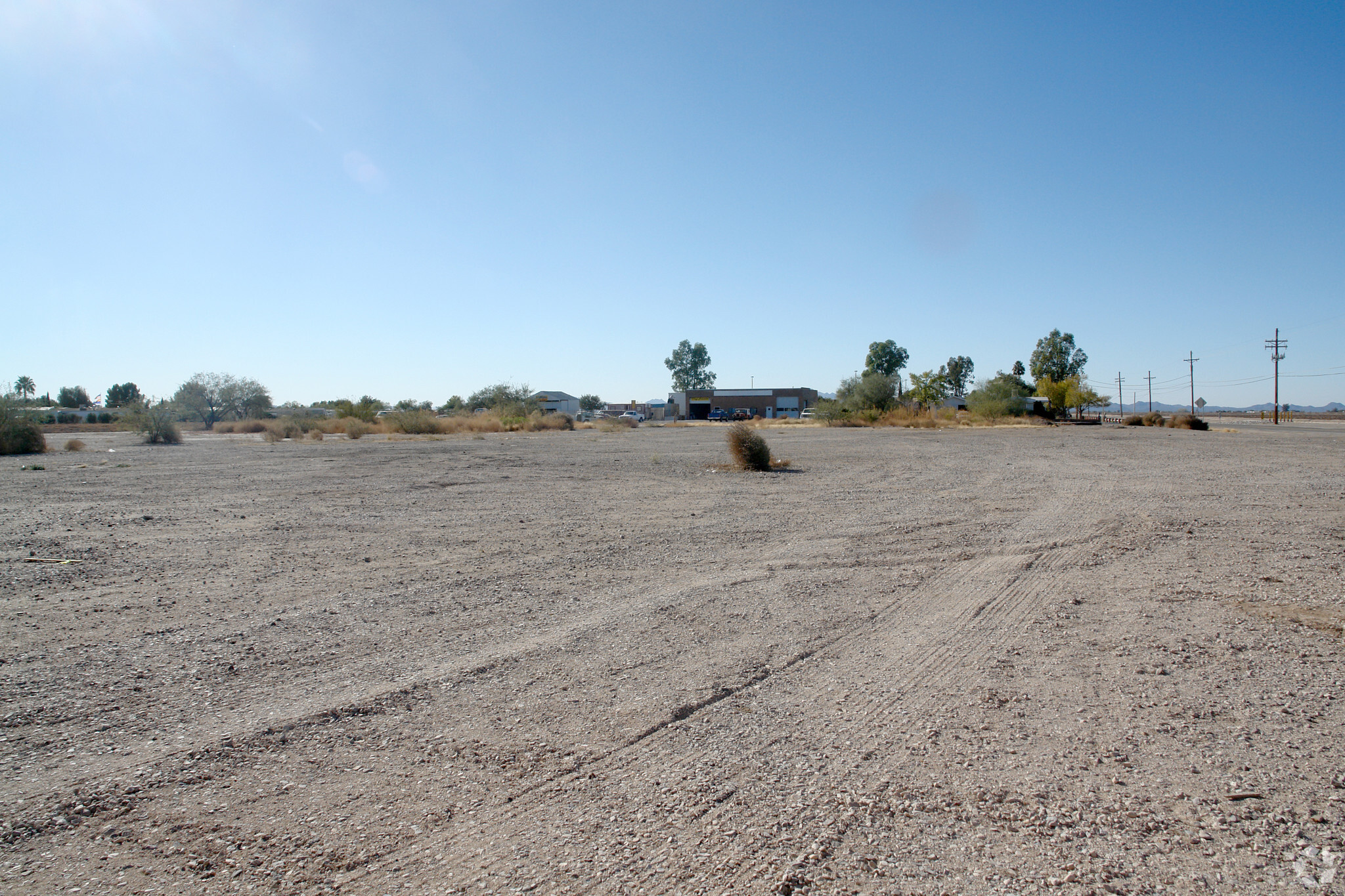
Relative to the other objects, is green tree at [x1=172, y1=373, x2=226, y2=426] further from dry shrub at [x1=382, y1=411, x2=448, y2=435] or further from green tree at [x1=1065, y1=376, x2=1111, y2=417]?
green tree at [x1=1065, y1=376, x2=1111, y2=417]

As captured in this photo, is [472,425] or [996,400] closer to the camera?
[472,425]

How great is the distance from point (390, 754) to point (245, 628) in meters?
3.00

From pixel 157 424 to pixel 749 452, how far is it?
37070 mm

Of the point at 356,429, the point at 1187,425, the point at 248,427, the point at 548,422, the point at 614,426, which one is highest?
the point at 248,427

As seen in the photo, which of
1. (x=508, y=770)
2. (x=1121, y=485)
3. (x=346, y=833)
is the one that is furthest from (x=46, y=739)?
(x=1121, y=485)

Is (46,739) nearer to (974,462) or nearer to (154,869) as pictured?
(154,869)

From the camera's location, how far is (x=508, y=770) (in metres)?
3.54

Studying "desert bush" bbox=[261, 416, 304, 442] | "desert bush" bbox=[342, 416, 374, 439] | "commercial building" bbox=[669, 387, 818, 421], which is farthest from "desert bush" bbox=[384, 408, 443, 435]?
"commercial building" bbox=[669, 387, 818, 421]

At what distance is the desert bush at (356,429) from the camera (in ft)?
160

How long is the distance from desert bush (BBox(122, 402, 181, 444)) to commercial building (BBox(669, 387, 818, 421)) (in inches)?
3152

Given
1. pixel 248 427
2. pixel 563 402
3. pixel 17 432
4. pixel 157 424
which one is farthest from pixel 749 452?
pixel 563 402

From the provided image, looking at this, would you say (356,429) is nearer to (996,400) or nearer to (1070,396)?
(996,400)

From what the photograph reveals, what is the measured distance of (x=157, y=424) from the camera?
135ft

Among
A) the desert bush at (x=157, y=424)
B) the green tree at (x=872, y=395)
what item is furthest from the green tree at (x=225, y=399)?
the green tree at (x=872, y=395)
